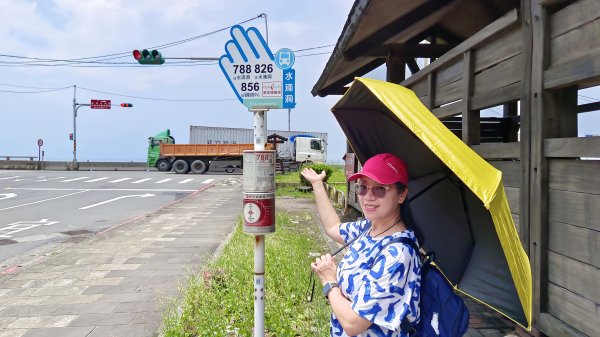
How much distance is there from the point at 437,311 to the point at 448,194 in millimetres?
598

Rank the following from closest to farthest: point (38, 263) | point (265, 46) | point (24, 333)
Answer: point (265, 46)
point (24, 333)
point (38, 263)

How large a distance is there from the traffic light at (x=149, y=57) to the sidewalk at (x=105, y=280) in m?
6.53

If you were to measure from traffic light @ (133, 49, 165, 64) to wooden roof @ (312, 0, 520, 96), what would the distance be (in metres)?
9.44

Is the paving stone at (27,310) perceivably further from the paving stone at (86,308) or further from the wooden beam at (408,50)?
the wooden beam at (408,50)

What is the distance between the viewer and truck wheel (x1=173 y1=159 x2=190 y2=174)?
30531 millimetres

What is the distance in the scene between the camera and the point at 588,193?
7.84 feet

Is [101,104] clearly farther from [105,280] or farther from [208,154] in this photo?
[105,280]

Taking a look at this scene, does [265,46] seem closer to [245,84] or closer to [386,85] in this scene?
[245,84]

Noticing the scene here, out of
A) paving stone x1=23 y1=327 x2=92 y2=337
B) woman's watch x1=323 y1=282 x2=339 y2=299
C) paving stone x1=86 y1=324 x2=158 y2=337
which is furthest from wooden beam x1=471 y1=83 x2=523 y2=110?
paving stone x1=23 y1=327 x2=92 y2=337

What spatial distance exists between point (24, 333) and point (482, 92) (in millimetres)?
4777

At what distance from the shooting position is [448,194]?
2.07 metres

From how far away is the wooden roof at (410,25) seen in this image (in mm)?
4879

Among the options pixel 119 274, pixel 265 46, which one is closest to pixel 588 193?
pixel 265 46

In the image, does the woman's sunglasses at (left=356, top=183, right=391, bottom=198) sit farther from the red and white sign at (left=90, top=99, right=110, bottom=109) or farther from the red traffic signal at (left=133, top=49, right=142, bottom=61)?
the red and white sign at (left=90, top=99, right=110, bottom=109)
